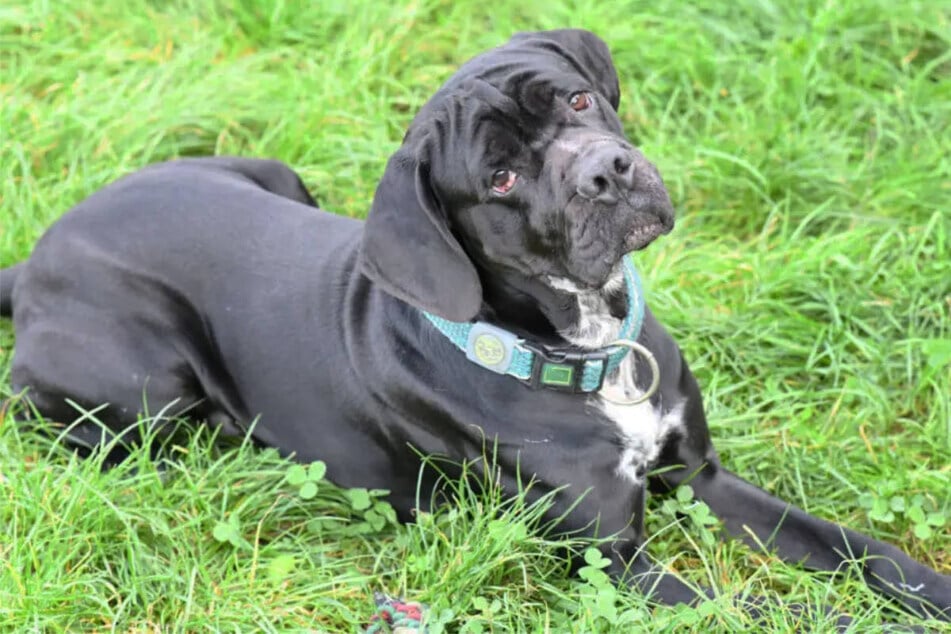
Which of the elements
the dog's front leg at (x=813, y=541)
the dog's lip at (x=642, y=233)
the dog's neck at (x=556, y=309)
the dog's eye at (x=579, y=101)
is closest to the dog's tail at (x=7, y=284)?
the dog's neck at (x=556, y=309)

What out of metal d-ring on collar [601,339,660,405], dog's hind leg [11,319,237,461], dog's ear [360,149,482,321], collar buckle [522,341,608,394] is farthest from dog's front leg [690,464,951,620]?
dog's hind leg [11,319,237,461]

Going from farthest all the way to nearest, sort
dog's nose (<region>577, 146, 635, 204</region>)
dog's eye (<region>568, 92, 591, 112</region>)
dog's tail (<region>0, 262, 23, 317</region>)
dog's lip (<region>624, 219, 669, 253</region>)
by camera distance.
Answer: dog's tail (<region>0, 262, 23, 317</region>), dog's eye (<region>568, 92, 591, 112</region>), dog's lip (<region>624, 219, 669, 253</region>), dog's nose (<region>577, 146, 635, 204</region>)

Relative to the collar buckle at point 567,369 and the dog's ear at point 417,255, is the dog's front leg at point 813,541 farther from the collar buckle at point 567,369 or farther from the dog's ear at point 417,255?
the dog's ear at point 417,255

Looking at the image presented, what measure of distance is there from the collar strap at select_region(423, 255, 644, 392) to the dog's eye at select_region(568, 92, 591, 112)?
54cm

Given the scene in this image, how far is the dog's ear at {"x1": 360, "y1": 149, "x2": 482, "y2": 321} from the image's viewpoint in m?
2.93

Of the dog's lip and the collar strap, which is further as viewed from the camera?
the collar strap

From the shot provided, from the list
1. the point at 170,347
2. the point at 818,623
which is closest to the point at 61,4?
the point at 170,347

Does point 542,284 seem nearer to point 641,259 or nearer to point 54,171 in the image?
point 641,259

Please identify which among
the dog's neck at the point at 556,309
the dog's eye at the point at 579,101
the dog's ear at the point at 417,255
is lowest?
the dog's neck at the point at 556,309

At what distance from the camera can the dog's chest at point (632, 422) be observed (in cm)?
320

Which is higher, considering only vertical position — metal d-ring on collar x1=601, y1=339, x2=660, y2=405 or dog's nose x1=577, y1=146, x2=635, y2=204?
dog's nose x1=577, y1=146, x2=635, y2=204

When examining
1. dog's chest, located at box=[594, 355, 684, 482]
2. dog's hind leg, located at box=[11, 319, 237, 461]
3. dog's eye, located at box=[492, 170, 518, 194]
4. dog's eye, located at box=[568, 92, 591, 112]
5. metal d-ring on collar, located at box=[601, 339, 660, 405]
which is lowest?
dog's hind leg, located at box=[11, 319, 237, 461]

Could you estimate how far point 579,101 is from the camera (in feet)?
10.1

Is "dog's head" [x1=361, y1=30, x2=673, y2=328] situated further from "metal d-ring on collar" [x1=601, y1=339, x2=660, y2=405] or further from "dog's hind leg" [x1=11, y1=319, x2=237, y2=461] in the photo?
"dog's hind leg" [x1=11, y1=319, x2=237, y2=461]
